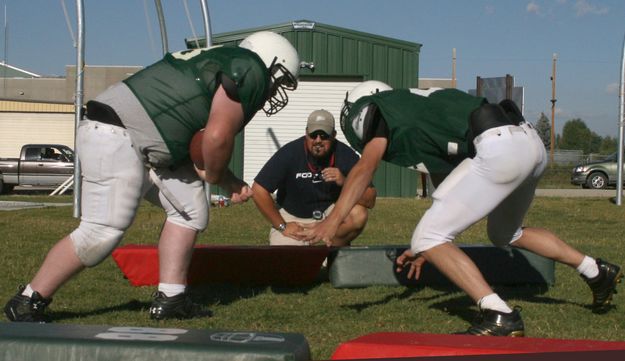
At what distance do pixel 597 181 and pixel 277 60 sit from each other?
2448 cm

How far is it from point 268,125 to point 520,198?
16371 mm

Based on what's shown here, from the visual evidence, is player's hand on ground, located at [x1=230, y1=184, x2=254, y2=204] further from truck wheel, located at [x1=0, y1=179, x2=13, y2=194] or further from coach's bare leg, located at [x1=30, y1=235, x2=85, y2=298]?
truck wheel, located at [x1=0, y1=179, x2=13, y2=194]

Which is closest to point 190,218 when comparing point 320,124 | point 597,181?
point 320,124

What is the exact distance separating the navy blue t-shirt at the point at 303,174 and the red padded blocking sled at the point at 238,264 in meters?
0.86

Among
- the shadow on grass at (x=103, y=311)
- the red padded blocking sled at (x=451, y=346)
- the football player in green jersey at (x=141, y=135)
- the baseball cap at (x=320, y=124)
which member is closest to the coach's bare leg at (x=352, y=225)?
the baseball cap at (x=320, y=124)

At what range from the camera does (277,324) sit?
464 centimetres

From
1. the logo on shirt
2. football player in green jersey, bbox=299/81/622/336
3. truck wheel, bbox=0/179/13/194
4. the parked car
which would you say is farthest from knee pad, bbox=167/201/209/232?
the parked car

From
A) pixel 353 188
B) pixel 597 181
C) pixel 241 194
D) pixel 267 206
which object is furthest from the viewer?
pixel 597 181

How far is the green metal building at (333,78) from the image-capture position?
20078 mm

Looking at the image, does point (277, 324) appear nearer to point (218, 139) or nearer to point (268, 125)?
point (218, 139)

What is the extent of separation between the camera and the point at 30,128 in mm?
40094

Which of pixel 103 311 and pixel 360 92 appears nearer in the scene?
pixel 103 311

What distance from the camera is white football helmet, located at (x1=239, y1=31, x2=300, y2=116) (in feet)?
14.6

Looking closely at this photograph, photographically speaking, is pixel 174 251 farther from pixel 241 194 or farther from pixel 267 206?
pixel 267 206
